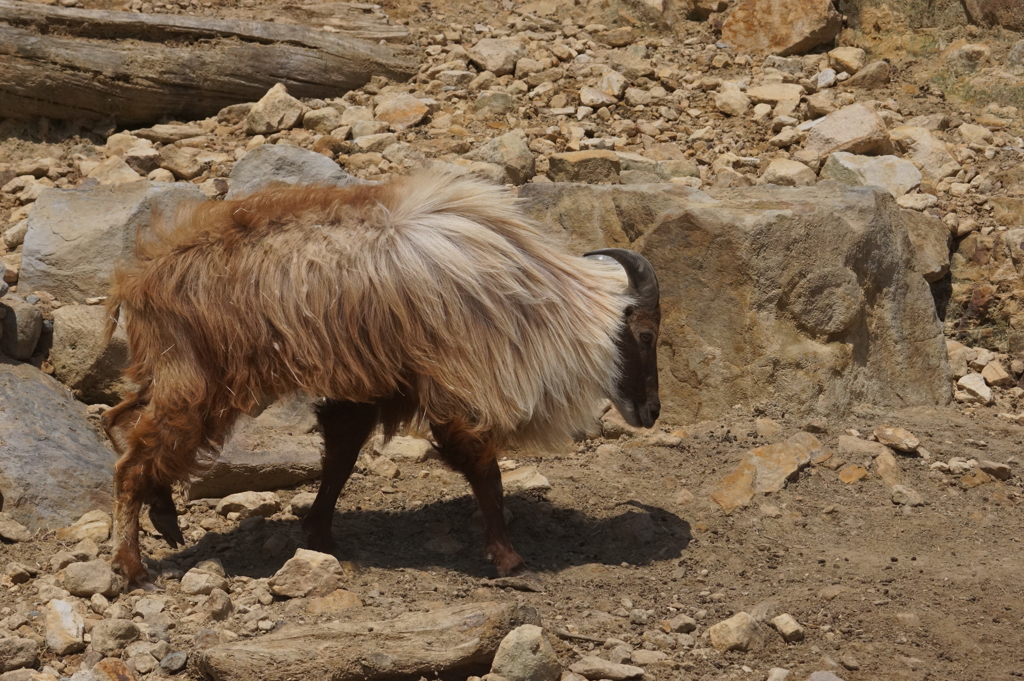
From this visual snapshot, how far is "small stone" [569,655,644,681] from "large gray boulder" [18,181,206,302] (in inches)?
170

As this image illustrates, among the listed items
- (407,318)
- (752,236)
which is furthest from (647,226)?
(407,318)

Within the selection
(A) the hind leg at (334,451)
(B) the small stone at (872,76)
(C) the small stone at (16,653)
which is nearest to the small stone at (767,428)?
(A) the hind leg at (334,451)

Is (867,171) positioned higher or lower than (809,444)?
higher

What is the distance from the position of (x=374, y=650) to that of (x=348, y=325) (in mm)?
1519

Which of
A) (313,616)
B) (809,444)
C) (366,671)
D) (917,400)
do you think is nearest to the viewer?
(366,671)

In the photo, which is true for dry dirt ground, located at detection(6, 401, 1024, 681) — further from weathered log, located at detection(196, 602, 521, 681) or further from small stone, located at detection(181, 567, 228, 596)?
weathered log, located at detection(196, 602, 521, 681)

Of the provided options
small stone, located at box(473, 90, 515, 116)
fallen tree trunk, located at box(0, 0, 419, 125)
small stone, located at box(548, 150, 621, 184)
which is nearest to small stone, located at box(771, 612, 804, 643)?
small stone, located at box(548, 150, 621, 184)

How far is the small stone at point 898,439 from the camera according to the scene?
6.34 m

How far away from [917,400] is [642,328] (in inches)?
107

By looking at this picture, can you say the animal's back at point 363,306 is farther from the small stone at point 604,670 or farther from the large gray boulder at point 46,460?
the small stone at point 604,670

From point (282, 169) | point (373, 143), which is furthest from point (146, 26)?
point (282, 169)

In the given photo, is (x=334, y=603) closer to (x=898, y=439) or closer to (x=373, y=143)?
(x=898, y=439)

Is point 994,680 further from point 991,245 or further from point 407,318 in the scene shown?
point 991,245

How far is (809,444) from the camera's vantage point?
632cm
